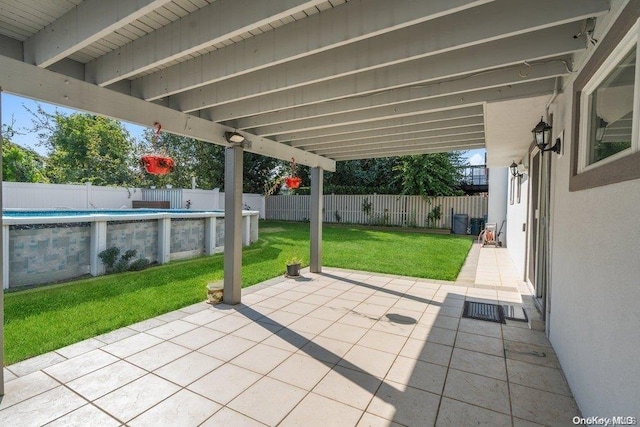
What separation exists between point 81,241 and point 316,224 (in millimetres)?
4471

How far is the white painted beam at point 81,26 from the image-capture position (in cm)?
199

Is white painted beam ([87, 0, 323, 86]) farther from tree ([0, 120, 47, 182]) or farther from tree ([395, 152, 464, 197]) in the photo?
tree ([395, 152, 464, 197])

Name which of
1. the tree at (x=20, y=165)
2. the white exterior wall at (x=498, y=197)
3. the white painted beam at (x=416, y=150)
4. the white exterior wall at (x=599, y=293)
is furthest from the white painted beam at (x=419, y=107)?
the tree at (x=20, y=165)

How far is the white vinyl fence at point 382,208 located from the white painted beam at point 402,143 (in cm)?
981

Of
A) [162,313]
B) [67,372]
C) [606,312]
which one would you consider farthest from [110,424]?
[606,312]

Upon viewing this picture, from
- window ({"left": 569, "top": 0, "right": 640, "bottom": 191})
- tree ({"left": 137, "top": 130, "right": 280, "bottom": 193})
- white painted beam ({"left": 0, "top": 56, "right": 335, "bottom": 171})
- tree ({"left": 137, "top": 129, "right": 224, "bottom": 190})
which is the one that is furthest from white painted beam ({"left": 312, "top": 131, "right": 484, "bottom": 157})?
tree ({"left": 137, "top": 129, "right": 224, "bottom": 190})

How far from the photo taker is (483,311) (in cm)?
446

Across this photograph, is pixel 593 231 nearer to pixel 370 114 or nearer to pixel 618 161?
pixel 618 161

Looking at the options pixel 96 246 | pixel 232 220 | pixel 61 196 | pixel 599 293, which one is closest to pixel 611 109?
pixel 599 293

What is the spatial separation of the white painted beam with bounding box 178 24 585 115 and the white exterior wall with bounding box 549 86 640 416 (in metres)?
0.71

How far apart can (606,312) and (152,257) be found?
7.63 metres

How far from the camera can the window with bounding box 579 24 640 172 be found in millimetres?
1712

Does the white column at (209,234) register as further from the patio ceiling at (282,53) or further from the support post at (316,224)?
the patio ceiling at (282,53)

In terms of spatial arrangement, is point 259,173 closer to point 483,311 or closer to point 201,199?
point 201,199
